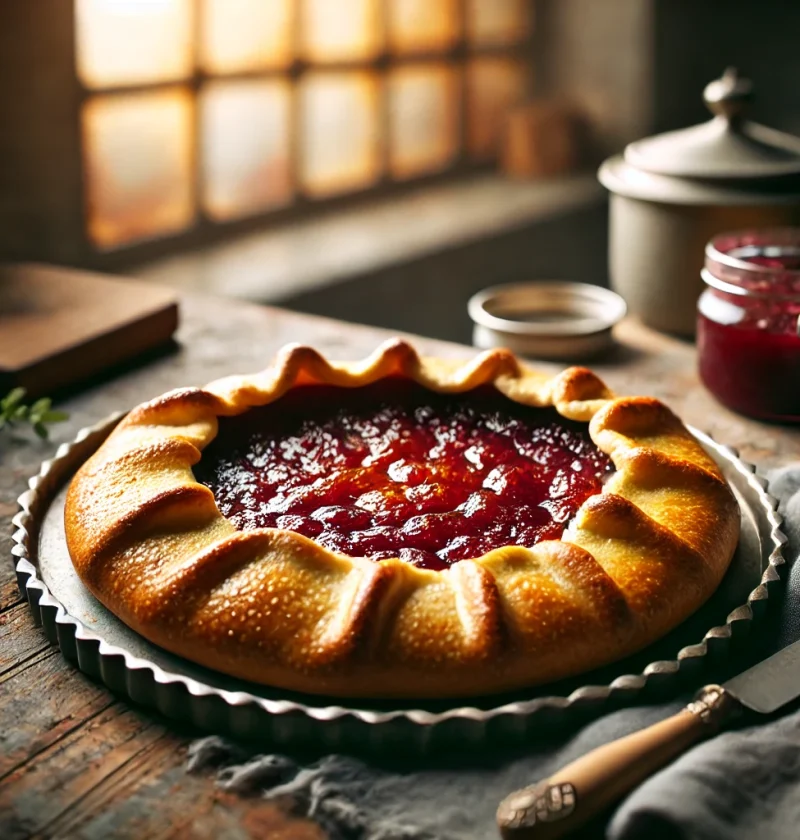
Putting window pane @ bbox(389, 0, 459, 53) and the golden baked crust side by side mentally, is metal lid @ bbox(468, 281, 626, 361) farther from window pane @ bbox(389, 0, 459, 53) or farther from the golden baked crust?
window pane @ bbox(389, 0, 459, 53)

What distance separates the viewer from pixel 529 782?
1009 mm

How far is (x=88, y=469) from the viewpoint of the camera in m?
1.40

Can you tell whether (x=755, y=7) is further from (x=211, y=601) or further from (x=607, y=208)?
(x=211, y=601)

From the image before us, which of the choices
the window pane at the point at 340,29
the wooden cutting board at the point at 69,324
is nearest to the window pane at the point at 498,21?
the window pane at the point at 340,29

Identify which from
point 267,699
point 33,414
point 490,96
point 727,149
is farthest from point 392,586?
point 490,96

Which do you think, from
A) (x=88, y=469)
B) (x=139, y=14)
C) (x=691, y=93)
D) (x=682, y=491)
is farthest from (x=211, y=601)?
(x=691, y=93)

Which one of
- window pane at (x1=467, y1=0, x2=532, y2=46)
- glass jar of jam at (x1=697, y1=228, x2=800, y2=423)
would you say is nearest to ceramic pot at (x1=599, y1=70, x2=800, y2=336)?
glass jar of jam at (x1=697, y1=228, x2=800, y2=423)

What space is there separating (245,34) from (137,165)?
588mm

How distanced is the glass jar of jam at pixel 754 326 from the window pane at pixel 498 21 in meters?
2.81

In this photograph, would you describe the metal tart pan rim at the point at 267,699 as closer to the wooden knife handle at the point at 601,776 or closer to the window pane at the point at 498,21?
the wooden knife handle at the point at 601,776

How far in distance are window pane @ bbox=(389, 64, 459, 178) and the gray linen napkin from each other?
3.46 meters

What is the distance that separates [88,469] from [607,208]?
3477 millimetres

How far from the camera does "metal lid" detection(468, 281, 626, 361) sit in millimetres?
2162

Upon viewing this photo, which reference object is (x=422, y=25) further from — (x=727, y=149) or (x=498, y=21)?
(x=727, y=149)
